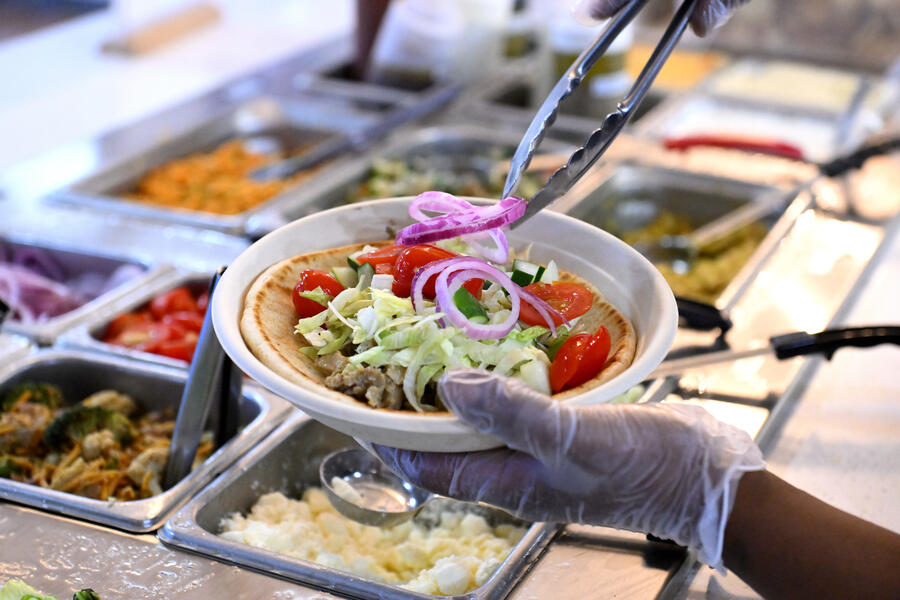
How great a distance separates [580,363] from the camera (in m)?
1.22

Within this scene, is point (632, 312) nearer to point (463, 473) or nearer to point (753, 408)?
point (463, 473)

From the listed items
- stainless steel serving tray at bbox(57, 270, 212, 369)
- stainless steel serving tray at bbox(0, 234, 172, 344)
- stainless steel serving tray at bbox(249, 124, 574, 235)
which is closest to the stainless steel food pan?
stainless steel serving tray at bbox(249, 124, 574, 235)

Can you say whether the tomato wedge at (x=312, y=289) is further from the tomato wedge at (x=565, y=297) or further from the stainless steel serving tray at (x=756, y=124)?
the stainless steel serving tray at (x=756, y=124)

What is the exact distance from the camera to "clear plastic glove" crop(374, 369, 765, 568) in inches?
45.2

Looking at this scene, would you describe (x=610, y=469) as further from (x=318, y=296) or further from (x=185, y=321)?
(x=185, y=321)

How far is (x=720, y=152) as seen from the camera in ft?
10.1

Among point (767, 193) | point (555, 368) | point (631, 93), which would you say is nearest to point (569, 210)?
point (767, 193)

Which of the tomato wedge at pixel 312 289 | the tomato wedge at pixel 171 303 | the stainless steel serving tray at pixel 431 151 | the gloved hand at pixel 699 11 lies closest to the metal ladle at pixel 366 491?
the tomato wedge at pixel 312 289

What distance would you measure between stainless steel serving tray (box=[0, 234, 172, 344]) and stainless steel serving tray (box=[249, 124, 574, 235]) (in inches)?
22.0

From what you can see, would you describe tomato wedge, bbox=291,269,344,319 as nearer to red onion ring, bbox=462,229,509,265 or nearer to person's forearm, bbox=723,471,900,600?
red onion ring, bbox=462,229,509,265

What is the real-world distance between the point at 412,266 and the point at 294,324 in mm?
189

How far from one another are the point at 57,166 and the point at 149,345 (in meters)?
1.16

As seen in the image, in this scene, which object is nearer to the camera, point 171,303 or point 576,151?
point 576,151

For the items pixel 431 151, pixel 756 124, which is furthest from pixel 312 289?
pixel 756 124
